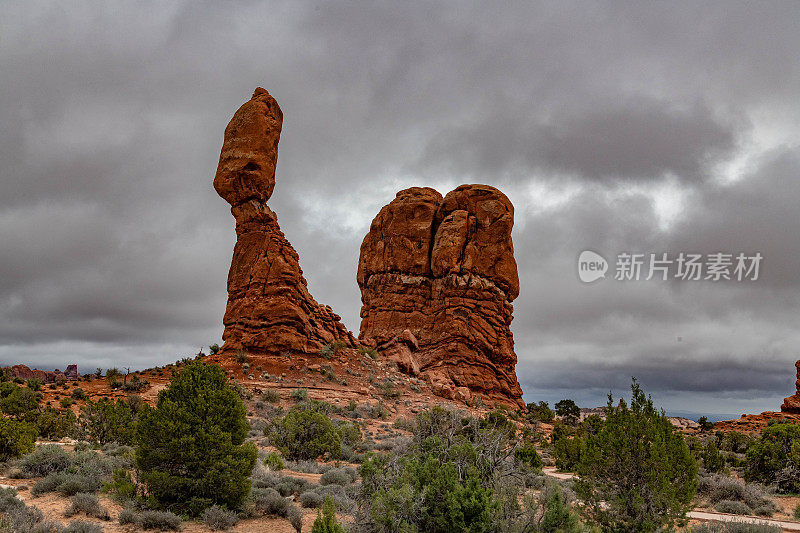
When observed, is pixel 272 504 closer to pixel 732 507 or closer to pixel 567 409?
pixel 732 507

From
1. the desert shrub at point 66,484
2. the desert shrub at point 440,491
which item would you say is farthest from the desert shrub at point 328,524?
the desert shrub at point 66,484

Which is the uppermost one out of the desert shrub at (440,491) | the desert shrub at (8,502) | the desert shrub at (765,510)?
the desert shrub at (440,491)

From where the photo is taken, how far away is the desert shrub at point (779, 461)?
16672 mm

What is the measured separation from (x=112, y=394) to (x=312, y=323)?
44.9 ft

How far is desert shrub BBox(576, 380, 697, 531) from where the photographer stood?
7.72 m

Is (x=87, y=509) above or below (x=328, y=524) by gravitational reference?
below

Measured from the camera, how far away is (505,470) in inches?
298

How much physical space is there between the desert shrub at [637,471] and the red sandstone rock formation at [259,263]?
92.1 ft

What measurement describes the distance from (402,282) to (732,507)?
36616 millimetres

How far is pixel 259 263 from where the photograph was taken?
116 feet

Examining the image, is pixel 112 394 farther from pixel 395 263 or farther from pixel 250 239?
pixel 395 263

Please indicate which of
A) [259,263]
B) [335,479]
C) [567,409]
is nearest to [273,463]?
[335,479]

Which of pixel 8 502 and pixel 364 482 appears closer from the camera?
pixel 364 482

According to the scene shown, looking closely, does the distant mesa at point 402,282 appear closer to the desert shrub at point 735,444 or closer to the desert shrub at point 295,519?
the desert shrub at point 735,444
